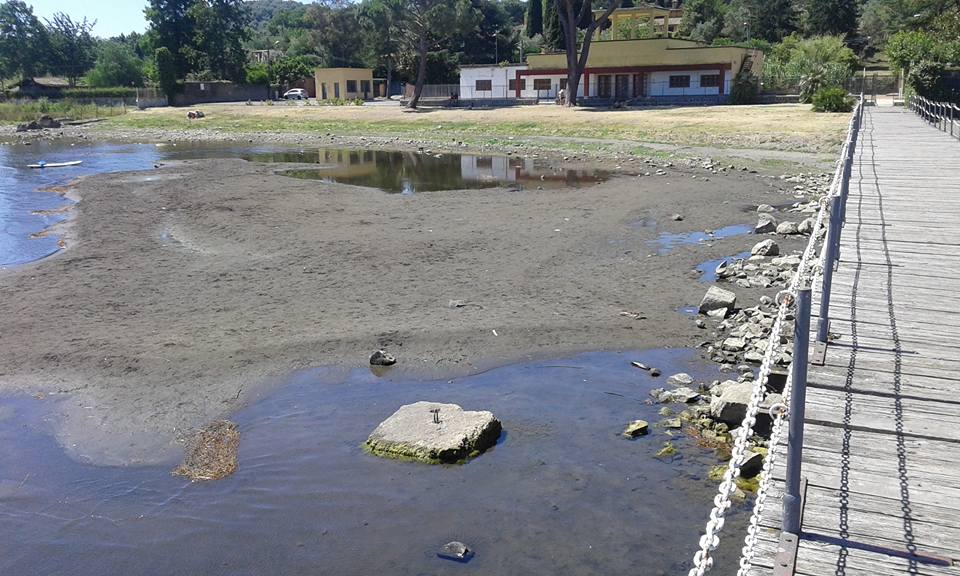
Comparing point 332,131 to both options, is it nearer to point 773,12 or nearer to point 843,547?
point 843,547

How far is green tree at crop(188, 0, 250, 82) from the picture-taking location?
3777 inches

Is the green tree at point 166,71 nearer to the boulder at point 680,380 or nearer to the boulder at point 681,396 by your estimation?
the boulder at point 680,380

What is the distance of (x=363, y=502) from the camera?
25.1 feet

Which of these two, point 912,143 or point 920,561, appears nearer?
point 920,561

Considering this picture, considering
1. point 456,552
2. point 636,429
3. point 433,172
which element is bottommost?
point 456,552

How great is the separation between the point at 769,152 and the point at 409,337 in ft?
96.4

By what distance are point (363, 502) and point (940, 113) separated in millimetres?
35802

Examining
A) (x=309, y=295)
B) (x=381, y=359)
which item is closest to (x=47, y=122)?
(x=309, y=295)

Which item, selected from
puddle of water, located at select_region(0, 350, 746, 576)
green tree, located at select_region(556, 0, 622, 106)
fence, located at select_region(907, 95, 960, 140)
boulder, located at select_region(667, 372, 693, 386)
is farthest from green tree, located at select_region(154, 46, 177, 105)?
boulder, located at select_region(667, 372, 693, 386)

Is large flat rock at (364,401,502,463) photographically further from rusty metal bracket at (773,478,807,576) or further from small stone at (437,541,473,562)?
rusty metal bracket at (773,478,807,576)

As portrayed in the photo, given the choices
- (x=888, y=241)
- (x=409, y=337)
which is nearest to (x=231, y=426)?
(x=409, y=337)

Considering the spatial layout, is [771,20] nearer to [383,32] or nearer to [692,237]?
[383,32]

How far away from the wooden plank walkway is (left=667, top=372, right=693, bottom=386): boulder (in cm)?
185

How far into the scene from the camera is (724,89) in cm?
6322
